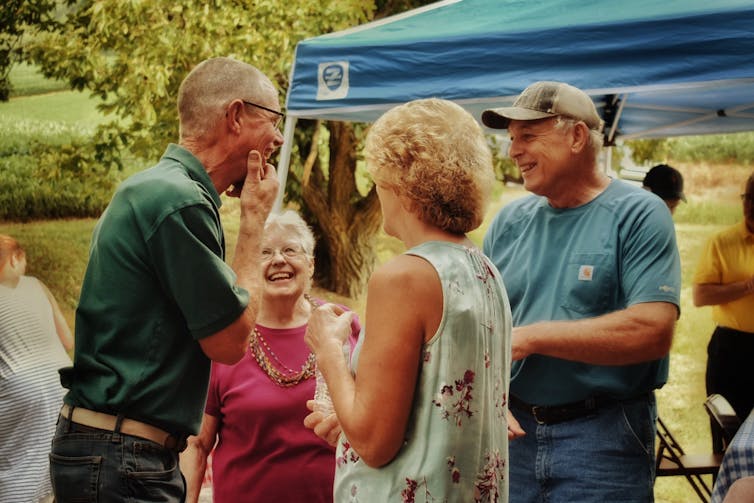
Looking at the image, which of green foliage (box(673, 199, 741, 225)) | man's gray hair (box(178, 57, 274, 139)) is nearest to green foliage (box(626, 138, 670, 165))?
green foliage (box(673, 199, 741, 225))

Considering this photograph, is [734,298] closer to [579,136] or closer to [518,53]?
[518,53]

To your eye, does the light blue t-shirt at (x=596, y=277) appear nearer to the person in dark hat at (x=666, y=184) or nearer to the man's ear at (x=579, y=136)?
the man's ear at (x=579, y=136)

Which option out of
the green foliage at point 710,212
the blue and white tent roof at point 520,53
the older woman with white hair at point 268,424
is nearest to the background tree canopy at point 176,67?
the green foliage at point 710,212

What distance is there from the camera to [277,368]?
8.63ft

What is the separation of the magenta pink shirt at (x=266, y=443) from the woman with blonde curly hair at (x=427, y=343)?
838mm

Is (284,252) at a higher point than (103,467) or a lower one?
higher

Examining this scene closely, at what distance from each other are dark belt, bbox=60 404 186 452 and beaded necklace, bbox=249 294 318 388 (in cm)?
65

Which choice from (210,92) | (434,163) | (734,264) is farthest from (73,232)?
(434,163)

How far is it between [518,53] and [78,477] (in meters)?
2.23

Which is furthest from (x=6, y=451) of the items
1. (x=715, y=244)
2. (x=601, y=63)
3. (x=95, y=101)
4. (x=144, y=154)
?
(x=95, y=101)

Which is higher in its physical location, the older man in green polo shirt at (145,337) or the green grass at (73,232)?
the older man in green polo shirt at (145,337)

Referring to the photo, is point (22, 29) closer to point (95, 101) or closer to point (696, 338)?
point (95, 101)

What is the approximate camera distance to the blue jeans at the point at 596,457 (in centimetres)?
238

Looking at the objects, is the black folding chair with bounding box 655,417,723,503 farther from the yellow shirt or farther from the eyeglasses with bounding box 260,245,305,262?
the eyeglasses with bounding box 260,245,305,262
